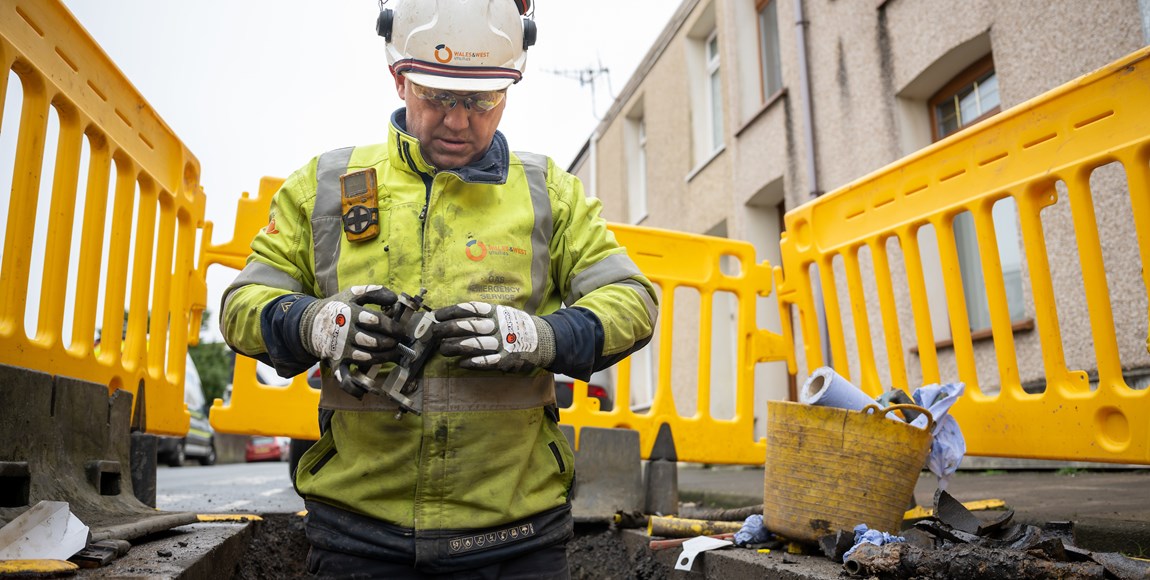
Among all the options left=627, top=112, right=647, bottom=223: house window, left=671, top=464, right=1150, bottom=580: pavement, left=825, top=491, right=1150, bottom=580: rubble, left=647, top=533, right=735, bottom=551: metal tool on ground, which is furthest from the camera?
left=627, top=112, right=647, bottom=223: house window

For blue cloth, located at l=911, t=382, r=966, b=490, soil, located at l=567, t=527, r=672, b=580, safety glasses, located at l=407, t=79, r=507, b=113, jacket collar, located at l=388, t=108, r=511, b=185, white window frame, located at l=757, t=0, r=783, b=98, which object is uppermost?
white window frame, located at l=757, t=0, r=783, b=98

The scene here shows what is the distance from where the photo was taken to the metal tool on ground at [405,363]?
183 cm

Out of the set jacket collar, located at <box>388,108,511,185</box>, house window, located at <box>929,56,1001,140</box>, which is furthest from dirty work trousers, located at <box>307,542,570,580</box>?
house window, located at <box>929,56,1001,140</box>

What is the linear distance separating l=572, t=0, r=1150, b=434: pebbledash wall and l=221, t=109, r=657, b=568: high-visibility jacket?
302 centimetres

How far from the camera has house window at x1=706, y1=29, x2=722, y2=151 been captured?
13383mm

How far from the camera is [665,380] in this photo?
5012 millimetres

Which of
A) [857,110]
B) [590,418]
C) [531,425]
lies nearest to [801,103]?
[857,110]

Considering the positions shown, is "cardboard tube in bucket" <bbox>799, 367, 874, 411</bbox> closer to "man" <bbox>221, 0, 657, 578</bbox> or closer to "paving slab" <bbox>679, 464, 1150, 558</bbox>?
"paving slab" <bbox>679, 464, 1150, 558</bbox>

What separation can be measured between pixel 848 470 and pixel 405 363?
5.65 feet

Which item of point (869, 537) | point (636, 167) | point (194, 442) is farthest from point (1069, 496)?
point (194, 442)

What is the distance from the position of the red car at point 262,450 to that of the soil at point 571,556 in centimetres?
2338

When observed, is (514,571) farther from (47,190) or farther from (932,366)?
(932,366)

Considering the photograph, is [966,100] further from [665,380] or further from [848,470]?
[848,470]

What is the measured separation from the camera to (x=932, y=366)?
13.0ft
